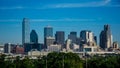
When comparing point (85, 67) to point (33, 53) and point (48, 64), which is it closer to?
point (48, 64)

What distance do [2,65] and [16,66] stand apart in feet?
9.85

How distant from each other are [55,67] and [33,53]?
13062cm

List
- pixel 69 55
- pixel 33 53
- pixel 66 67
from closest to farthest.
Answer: pixel 66 67
pixel 69 55
pixel 33 53

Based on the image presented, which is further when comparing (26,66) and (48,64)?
(48,64)

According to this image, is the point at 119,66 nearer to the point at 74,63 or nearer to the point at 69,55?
the point at 74,63

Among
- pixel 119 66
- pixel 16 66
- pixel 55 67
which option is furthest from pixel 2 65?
pixel 119 66

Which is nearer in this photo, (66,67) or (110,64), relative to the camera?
(66,67)

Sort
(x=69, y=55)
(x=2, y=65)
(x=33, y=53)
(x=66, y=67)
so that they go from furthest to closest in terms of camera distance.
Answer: (x=33, y=53) < (x=69, y=55) < (x=2, y=65) < (x=66, y=67)

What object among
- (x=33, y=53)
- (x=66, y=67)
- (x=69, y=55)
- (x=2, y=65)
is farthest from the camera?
(x=33, y=53)

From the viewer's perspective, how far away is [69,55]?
72500mm

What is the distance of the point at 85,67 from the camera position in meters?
64.4

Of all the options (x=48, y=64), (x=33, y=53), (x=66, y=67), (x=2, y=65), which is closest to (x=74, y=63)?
(x=66, y=67)

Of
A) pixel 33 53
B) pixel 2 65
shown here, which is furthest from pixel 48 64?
pixel 33 53

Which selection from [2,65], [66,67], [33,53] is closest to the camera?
[66,67]
